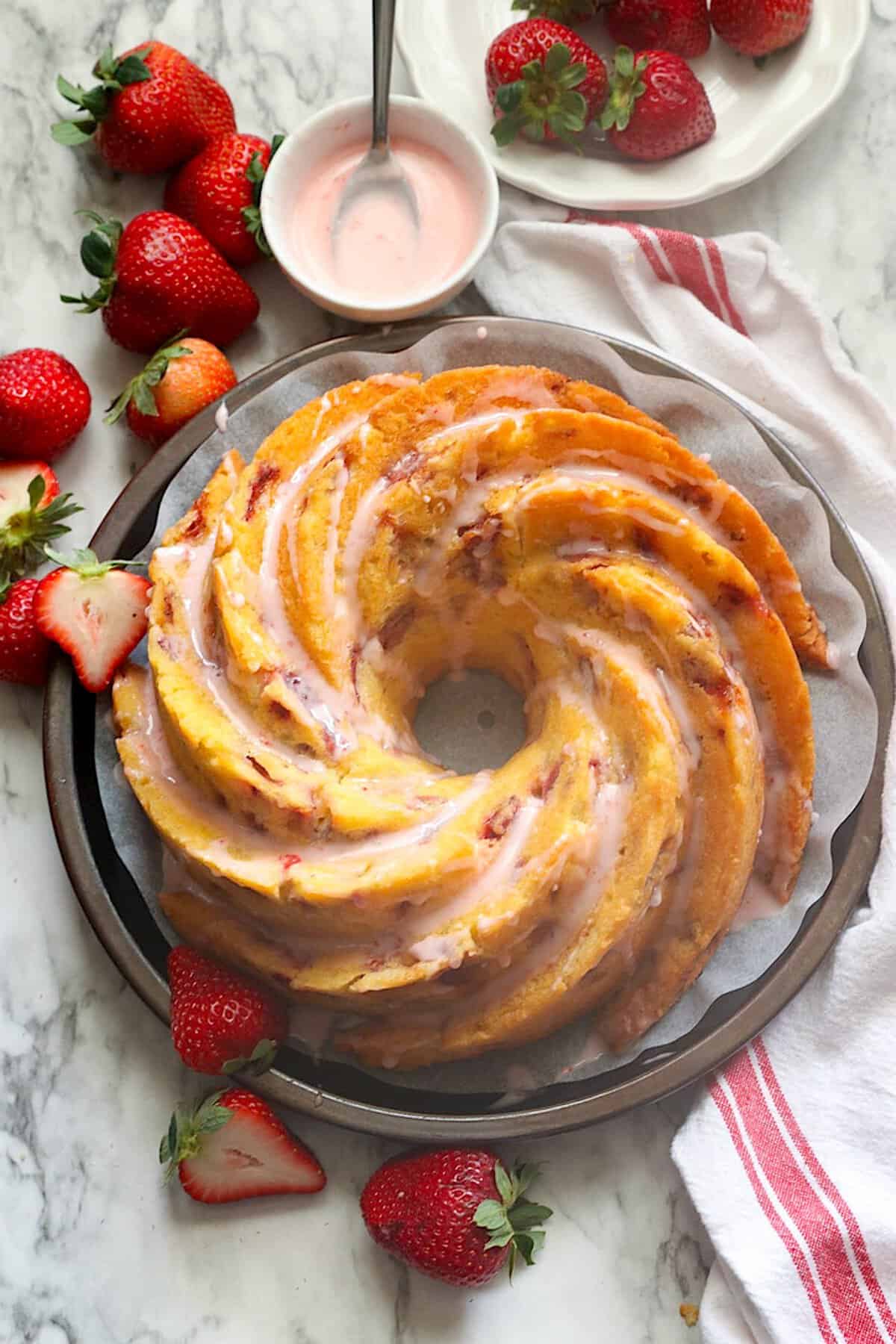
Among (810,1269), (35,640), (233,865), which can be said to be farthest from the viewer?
(35,640)

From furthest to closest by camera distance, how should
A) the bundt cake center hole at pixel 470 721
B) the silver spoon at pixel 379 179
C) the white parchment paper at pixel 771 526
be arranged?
1. the silver spoon at pixel 379 179
2. the bundt cake center hole at pixel 470 721
3. the white parchment paper at pixel 771 526

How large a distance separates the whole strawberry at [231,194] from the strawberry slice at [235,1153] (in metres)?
1.82

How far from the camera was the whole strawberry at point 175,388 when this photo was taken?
3.04m

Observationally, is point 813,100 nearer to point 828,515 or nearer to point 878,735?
point 828,515

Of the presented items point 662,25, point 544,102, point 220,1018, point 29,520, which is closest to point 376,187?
point 544,102

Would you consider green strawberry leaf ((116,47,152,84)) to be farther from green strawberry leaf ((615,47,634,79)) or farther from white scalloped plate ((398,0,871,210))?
green strawberry leaf ((615,47,634,79))

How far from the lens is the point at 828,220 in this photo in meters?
3.45

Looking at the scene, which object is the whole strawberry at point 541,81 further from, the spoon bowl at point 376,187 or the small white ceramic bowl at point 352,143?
the spoon bowl at point 376,187

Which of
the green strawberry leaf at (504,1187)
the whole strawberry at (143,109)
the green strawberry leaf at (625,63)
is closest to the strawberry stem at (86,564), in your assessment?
the whole strawberry at (143,109)

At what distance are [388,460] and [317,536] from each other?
0.21 metres

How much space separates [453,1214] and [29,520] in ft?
5.41

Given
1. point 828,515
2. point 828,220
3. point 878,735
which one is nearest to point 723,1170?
point 878,735

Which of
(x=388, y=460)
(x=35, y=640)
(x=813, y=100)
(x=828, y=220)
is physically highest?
(x=813, y=100)

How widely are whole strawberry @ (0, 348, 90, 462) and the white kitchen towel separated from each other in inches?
37.4
